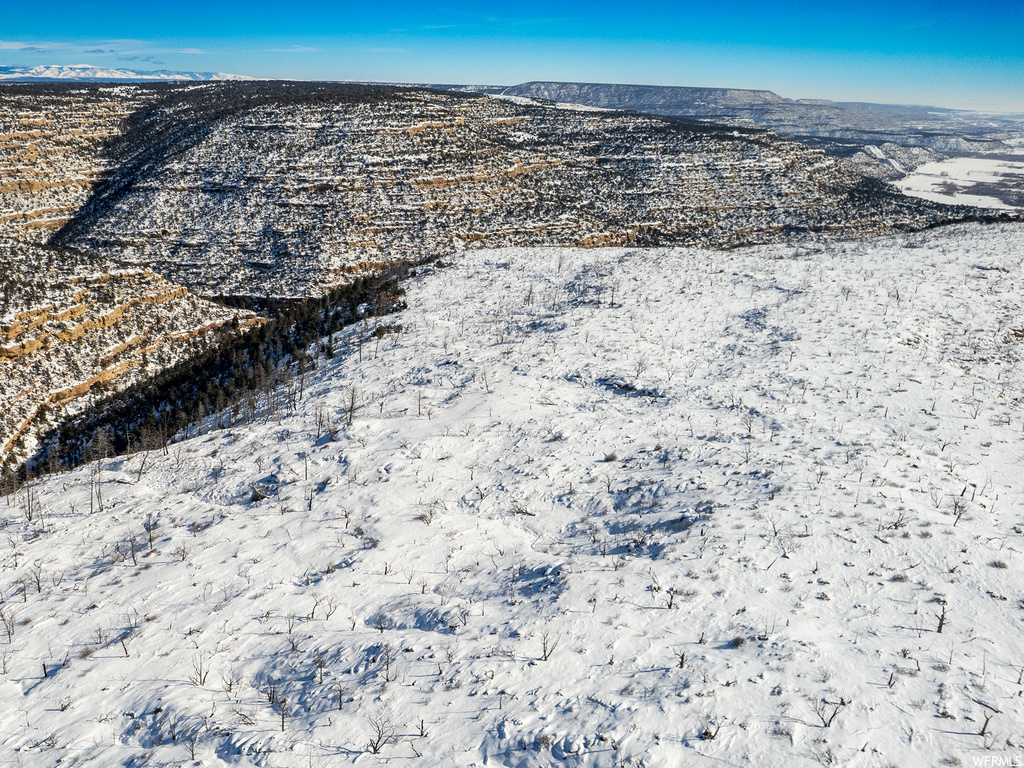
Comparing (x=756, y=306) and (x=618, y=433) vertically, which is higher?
(x=756, y=306)

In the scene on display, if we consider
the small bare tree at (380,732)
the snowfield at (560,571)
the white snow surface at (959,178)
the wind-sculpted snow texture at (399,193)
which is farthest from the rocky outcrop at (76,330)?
the white snow surface at (959,178)

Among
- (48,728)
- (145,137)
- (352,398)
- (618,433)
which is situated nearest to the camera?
(48,728)

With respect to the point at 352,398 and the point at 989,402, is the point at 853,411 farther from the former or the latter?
the point at 352,398

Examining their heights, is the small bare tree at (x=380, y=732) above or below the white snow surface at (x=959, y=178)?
below

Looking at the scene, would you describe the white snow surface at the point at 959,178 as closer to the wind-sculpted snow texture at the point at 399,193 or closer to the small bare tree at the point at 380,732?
the wind-sculpted snow texture at the point at 399,193

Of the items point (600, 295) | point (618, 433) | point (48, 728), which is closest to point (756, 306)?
point (600, 295)

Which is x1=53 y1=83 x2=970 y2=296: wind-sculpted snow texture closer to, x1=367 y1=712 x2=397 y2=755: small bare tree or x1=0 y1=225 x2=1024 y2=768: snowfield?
x1=0 y1=225 x2=1024 y2=768: snowfield

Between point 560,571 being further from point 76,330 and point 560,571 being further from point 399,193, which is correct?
point 399,193
